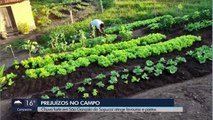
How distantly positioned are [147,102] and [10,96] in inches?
139

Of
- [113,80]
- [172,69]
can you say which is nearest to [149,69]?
[172,69]

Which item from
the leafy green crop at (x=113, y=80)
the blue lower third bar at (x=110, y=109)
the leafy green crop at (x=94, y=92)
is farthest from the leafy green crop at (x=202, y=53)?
the blue lower third bar at (x=110, y=109)

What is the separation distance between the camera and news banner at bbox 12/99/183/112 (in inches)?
195

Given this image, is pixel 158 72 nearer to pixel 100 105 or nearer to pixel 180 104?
pixel 180 104

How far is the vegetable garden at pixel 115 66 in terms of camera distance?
7008 mm

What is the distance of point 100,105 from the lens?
5.09m

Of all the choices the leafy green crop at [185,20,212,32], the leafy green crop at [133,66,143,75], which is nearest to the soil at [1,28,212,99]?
the leafy green crop at [133,66,143,75]

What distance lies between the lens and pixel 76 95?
6.86m

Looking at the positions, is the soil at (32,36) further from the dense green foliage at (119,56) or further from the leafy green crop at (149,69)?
the leafy green crop at (149,69)

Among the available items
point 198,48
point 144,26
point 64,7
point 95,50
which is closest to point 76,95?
point 95,50

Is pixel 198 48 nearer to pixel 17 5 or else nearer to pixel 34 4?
pixel 17 5

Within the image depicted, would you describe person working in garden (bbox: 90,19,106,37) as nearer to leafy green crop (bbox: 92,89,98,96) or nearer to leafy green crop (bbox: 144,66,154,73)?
leafy green crop (bbox: 144,66,154,73)

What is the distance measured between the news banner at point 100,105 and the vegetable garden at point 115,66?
1.23 m

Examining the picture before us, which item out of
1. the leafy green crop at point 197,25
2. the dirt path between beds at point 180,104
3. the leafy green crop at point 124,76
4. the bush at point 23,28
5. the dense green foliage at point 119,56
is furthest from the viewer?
the bush at point 23,28
